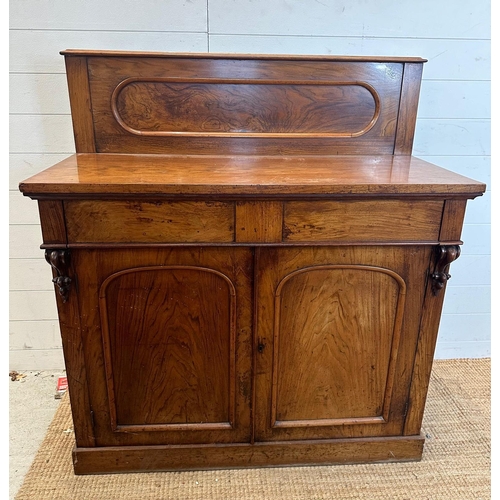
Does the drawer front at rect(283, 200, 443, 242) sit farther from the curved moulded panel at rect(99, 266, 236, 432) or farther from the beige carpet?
the beige carpet

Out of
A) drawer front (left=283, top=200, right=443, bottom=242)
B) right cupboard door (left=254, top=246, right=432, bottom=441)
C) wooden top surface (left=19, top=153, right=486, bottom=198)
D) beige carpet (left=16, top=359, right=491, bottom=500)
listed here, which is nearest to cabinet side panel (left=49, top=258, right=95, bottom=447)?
beige carpet (left=16, top=359, right=491, bottom=500)

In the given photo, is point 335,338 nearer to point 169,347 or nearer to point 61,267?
point 169,347

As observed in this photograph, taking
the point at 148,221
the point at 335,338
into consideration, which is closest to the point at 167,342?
the point at 148,221

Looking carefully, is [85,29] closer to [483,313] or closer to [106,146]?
[106,146]

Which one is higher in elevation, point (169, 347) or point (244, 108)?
point (244, 108)

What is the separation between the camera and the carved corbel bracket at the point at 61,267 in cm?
115

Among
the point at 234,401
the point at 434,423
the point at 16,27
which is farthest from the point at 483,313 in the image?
the point at 16,27

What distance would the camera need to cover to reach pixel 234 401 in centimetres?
135

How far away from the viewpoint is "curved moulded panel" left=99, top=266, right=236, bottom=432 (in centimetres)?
124

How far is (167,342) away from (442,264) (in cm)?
84

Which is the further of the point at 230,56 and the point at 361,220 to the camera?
the point at 230,56

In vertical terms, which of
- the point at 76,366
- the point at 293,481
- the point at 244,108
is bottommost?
the point at 293,481

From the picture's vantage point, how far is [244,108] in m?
1.55

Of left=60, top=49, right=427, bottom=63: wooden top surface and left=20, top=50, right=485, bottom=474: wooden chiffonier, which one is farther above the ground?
left=60, top=49, right=427, bottom=63: wooden top surface
